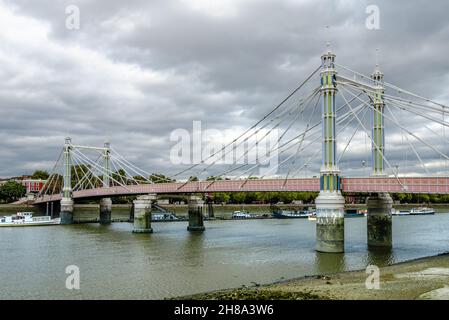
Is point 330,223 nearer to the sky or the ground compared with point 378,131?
nearer to the ground

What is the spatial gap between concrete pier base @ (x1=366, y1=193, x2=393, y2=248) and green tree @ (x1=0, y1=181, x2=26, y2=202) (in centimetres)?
10708

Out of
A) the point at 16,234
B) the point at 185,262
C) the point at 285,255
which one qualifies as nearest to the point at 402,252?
the point at 285,255

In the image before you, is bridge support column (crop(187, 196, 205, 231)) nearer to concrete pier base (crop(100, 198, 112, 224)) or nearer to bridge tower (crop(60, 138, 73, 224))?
concrete pier base (crop(100, 198, 112, 224))

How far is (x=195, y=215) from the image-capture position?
69.2 meters

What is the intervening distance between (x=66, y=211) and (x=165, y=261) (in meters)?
52.2

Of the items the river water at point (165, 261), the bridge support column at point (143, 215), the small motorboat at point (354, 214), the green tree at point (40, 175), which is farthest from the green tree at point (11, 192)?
the small motorboat at point (354, 214)

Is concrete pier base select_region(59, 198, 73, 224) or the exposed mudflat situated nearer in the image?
the exposed mudflat

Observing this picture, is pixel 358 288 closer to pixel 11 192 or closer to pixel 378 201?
pixel 378 201

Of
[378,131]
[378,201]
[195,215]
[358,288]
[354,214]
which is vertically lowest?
[358,288]

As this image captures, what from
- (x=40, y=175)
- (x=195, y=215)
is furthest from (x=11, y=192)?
(x=195, y=215)

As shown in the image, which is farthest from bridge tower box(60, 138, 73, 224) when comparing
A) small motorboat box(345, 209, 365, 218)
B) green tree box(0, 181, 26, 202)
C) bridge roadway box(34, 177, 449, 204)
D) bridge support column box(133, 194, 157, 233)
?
small motorboat box(345, 209, 365, 218)

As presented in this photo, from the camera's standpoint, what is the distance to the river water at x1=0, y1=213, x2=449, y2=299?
28156 millimetres

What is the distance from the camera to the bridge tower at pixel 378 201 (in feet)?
153

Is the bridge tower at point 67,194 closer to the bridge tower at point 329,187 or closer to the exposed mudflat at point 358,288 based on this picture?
the bridge tower at point 329,187
